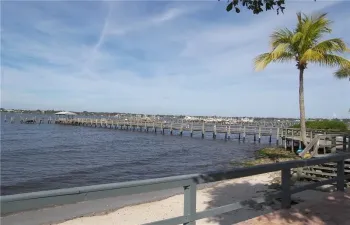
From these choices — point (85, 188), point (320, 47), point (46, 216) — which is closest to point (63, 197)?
point (85, 188)

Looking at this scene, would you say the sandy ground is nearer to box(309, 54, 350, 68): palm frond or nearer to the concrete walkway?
the concrete walkway

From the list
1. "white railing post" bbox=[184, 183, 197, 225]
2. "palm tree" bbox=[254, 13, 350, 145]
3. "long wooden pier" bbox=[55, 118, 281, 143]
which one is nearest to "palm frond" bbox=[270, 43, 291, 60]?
"palm tree" bbox=[254, 13, 350, 145]

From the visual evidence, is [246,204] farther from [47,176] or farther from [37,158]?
[37,158]

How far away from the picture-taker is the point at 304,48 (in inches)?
776

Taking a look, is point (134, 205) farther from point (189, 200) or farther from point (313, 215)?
point (189, 200)

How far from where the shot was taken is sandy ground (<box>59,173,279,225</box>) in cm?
925

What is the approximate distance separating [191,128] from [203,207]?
50708mm

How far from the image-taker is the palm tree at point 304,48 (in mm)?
19188

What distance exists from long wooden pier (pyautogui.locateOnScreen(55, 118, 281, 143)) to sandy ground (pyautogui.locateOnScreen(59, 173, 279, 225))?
28288mm

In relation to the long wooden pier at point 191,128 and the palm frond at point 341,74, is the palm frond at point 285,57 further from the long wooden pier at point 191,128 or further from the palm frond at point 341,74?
the long wooden pier at point 191,128

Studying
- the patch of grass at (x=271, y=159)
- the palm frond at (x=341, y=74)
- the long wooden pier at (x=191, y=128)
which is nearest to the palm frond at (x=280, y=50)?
the patch of grass at (x=271, y=159)

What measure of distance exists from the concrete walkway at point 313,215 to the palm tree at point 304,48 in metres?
14.1

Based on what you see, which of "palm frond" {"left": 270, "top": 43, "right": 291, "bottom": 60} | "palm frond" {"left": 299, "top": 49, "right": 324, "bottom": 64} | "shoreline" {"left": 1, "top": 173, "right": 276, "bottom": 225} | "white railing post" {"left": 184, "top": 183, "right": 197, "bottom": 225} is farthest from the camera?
"palm frond" {"left": 270, "top": 43, "right": 291, "bottom": 60}

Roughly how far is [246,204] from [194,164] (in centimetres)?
2286
